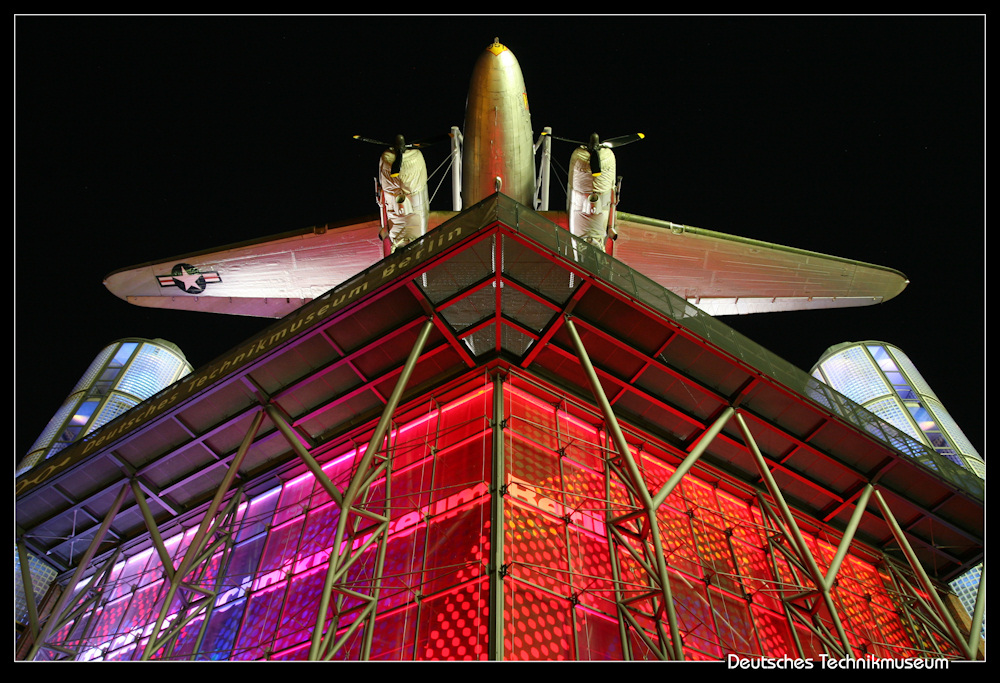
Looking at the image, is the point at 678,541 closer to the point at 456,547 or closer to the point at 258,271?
the point at 456,547

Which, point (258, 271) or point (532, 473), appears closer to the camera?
point (532, 473)

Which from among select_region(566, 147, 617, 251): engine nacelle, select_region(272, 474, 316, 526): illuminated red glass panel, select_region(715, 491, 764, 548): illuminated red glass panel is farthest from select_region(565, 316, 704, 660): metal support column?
select_region(272, 474, 316, 526): illuminated red glass panel

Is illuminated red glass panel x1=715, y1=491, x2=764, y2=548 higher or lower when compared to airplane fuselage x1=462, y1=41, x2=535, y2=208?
lower

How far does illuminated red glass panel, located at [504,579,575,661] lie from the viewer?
39.6 feet

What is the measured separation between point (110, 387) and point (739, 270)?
22614 mm

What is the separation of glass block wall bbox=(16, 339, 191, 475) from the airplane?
6.90 ft

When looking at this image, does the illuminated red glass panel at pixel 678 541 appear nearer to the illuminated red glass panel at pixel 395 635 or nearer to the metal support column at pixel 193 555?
the illuminated red glass panel at pixel 395 635

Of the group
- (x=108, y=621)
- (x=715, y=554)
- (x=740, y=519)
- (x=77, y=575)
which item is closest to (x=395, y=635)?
(x=715, y=554)

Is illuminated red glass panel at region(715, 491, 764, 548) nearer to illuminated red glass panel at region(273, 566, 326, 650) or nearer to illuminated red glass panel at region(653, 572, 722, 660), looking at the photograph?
illuminated red glass panel at region(653, 572, 722, 660)

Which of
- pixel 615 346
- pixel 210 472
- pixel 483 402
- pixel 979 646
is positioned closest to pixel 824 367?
pixel 979 646

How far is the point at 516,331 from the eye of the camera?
1714 cm

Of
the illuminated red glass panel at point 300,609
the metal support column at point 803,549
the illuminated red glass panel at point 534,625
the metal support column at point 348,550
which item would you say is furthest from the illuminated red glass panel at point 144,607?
the metal support column at point 803,549

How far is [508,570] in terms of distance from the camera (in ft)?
41.8

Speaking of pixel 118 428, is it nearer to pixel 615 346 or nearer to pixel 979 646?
pixel 615 346
